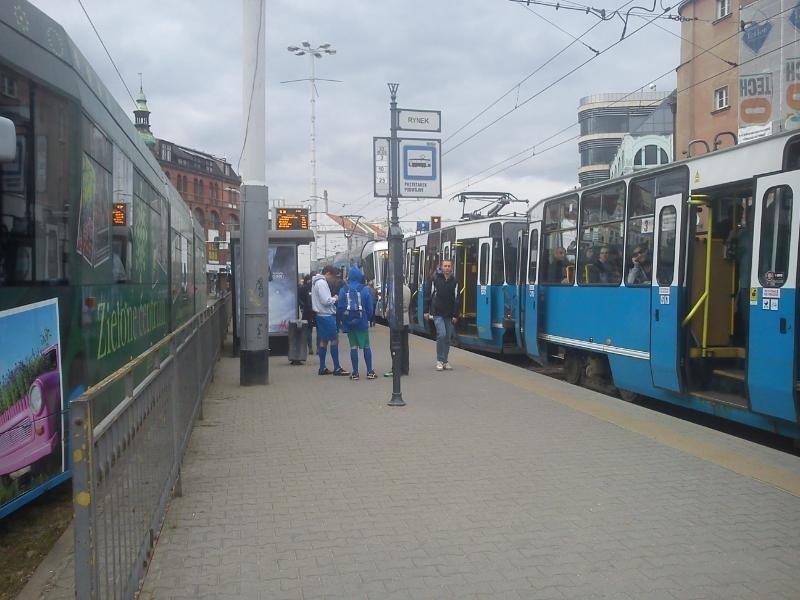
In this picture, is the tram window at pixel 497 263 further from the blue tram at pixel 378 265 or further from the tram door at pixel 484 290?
the blue tram at pixel 378 265

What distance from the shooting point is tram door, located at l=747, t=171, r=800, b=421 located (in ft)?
23.2

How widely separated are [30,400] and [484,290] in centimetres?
1338

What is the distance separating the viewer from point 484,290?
17.8 meters

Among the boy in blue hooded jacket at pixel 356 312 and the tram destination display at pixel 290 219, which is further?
the tram destination display at pixel 290 219

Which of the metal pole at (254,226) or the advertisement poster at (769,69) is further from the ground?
the advertisement poster at (769,69)

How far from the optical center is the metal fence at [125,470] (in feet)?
9.61

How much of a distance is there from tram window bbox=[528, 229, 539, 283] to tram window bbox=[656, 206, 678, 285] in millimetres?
4281

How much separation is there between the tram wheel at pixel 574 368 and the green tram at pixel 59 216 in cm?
703

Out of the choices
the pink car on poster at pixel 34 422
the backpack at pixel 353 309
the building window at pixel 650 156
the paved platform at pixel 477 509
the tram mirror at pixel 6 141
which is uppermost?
the building window at pixel 650 156

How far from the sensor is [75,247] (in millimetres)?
5875

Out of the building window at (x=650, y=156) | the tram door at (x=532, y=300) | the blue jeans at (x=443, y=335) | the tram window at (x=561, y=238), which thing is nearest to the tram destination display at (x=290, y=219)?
the blue jeans at (x=443, y=335)

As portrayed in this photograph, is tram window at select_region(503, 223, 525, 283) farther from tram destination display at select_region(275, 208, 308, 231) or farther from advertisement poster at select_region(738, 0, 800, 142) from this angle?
advertisement poster at select_region(738, 0, 800, 142)

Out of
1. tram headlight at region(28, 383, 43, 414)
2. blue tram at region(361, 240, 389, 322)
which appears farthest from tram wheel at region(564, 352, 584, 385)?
blue tram at region(361, 240, 389, 322)

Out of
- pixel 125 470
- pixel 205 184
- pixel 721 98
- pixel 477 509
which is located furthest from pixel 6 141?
pixel 205 184
